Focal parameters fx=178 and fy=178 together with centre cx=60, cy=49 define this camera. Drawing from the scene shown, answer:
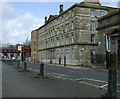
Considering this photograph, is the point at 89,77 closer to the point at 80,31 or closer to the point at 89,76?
the point at 89,76

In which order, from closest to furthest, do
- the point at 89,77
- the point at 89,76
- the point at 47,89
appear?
the point at 47,89
the point at 89,77
the point at 89,76

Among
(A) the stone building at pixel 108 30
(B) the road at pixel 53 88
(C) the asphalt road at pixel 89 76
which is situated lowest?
(C) the asphalt road at pixel 89 76

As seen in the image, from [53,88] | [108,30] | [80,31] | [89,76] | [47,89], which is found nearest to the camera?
[47,89]

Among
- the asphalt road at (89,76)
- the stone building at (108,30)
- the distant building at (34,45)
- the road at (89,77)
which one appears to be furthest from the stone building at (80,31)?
the distant building at (34,45)

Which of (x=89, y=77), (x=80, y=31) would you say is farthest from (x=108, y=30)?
(x=89, y=77)

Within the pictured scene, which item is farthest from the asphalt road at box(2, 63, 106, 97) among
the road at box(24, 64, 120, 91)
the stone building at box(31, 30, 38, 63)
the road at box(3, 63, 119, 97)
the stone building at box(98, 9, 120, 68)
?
the stone building at box(31, 30, 38, 63)

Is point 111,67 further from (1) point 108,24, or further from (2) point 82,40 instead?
(2) point 82,40

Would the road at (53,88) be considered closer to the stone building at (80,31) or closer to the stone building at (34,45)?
the stone building at (80,31)

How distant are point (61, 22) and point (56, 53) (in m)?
10.2

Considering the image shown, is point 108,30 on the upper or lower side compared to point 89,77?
upper

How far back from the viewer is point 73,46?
45188mm

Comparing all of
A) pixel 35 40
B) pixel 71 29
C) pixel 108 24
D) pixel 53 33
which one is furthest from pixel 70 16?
pixel 35 40

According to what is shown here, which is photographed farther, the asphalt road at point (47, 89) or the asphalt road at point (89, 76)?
the asphalt road at point (89, 76)

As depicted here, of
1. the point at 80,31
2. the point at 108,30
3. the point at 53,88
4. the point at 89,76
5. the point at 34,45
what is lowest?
the point at 89,76
